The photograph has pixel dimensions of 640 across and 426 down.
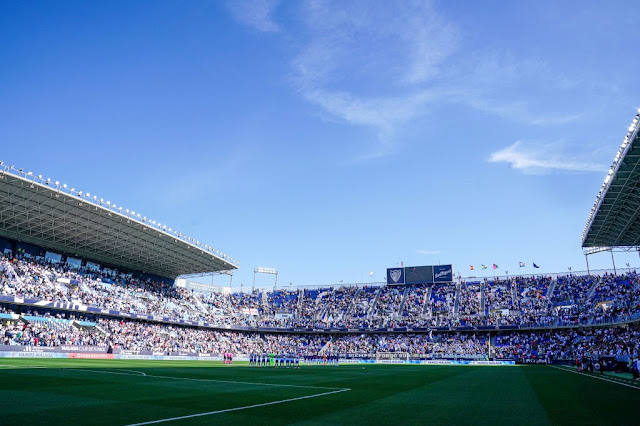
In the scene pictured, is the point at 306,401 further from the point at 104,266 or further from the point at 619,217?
the point at 104,266

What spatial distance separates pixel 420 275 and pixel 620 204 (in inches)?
1768

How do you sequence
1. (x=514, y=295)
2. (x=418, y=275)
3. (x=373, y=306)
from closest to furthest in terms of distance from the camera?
(x=514, y=295) < (x=373, y=306) < (x=418, y=275)

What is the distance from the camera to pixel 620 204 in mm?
38094

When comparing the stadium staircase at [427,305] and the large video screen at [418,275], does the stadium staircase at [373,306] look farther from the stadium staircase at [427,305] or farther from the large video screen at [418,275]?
the stadium staircase at [427,305]

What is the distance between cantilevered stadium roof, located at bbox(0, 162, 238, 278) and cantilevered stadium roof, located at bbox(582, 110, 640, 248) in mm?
48790

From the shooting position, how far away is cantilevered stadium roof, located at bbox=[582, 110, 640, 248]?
97.7 ft

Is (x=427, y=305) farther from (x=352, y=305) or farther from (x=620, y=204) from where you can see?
(x=620, y=204)

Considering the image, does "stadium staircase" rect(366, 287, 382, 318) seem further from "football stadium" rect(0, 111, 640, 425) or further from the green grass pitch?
the green grass pitch

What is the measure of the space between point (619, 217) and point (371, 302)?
45291 mm

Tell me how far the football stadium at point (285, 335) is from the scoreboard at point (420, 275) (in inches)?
10.5

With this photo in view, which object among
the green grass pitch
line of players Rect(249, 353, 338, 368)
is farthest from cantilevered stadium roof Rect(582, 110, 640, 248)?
line of players Rect(249, 353, 338, 368)

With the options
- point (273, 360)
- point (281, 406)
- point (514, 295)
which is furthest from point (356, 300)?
point (281, 406)

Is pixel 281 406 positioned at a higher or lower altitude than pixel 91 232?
lower

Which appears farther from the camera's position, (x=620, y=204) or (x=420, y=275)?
(x=420, y=275)
